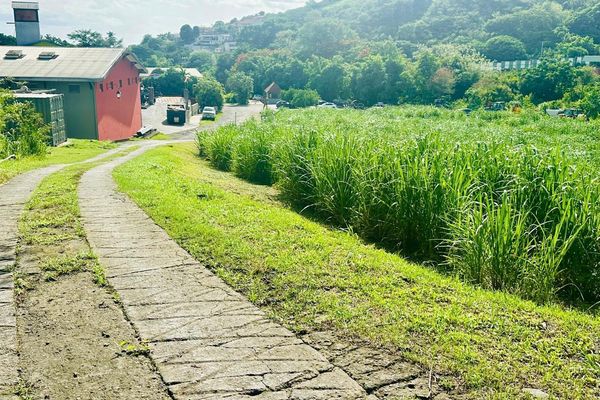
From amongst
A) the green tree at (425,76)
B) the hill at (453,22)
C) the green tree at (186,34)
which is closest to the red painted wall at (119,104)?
the green tree at (425,76)

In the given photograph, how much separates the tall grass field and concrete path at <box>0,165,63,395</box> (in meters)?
3.68

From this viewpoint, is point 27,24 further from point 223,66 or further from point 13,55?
point 223,66

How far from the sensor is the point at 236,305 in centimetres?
418

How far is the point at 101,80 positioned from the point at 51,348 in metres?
24.3

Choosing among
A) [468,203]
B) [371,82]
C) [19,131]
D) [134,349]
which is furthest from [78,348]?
[371,82]

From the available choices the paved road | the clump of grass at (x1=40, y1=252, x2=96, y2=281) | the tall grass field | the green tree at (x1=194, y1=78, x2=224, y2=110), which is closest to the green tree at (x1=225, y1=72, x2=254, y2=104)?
the paved road

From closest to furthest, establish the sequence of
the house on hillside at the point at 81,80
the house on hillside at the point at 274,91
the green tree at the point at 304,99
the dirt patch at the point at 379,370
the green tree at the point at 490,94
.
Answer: the dirt patch at the point at 379,370 → the house on hillside at the point at 81,80 → the green tree at the point at 490,94 → the green tree at the point at 304,99 → the house on hillside at the point at 274,91

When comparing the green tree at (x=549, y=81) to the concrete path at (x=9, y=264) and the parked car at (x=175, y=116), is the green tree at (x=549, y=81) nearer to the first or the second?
the parked car at (x=175, y=116)

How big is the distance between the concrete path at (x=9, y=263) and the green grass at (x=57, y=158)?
4.65ft

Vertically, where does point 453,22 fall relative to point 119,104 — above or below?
above

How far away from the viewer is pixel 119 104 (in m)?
30.5

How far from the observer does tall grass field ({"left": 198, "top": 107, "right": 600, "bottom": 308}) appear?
5098 mm

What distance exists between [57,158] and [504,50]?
68.0 meters

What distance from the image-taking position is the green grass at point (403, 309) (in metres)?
3.25
